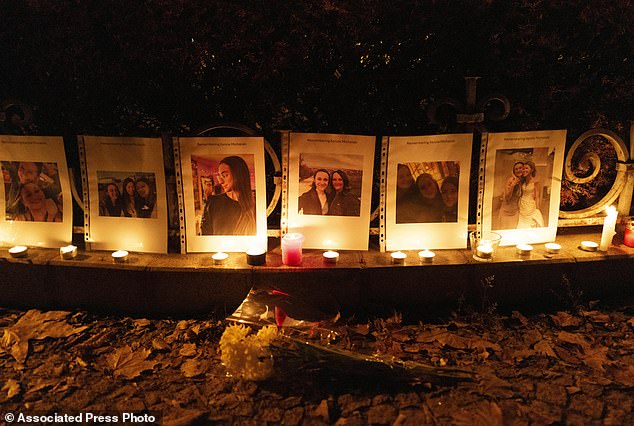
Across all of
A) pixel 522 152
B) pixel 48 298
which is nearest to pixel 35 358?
pixel 48 298

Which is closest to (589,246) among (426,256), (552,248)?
(552,248)

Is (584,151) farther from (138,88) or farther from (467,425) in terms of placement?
(138,88)

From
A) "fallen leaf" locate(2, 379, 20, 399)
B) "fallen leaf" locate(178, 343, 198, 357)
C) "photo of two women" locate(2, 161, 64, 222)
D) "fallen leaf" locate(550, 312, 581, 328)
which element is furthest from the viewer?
"photo of two women" locate(2, 161, 64, 222)

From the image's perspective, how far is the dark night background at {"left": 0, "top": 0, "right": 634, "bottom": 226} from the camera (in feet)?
13.0

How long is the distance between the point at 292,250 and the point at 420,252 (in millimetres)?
1175

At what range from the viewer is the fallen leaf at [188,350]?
11.3ft

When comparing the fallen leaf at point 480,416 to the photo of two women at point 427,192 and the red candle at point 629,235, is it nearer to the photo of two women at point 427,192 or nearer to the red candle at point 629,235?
the photo of two women at point 427,192

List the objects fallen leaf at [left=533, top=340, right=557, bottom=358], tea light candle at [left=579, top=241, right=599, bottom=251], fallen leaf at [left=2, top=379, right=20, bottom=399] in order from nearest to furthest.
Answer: fallen leaf at [left=2, top=379, right=20, bottom=399] → fallen leaf at [left=533, top=340, right=557, bottom=358] → tea light candle at [left=579, top=241, right=599, bottom=251]

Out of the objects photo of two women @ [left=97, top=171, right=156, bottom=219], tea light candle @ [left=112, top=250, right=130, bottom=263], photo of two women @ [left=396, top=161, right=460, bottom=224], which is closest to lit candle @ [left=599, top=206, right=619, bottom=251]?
photo of two women @ [left=396, top=161, right=460, bottom=224]

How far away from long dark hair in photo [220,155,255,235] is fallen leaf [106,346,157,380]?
52.0 inches

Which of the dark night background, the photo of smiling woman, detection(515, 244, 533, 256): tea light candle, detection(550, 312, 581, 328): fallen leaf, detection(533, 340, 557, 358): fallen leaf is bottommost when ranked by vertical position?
detection(533, 340, 557, 358): fallen leaf

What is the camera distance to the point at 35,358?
3.42 meters

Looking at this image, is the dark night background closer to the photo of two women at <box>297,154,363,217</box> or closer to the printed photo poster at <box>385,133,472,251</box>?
the printed photo poster at <box>385,133,472,251</box>

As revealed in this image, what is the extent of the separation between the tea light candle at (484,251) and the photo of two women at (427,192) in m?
0.34
